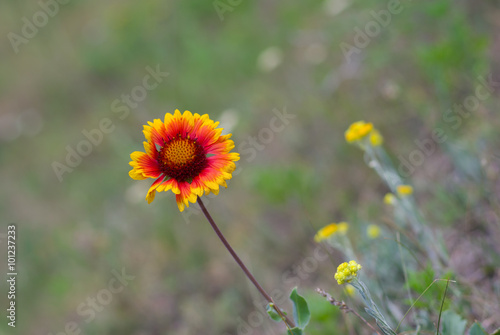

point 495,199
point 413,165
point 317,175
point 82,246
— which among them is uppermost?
point 82,246

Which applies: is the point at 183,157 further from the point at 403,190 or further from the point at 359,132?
the point at 403,190

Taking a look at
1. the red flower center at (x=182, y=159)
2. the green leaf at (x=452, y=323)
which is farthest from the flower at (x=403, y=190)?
Answer: the red flower center at (x=182, y=159)

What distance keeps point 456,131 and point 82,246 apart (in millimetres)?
2384

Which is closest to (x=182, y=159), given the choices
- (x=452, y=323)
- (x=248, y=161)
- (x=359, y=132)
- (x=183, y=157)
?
(x=183, y=157)

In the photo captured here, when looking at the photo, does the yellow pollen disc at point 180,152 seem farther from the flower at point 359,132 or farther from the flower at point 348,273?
the flower at point 359,132

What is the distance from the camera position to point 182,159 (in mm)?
1371

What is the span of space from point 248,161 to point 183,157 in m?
2.66

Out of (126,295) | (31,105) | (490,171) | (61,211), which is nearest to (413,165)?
(490,171)

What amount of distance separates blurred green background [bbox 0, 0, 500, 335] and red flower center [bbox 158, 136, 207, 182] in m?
0.54

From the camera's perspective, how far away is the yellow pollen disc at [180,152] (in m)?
1.37

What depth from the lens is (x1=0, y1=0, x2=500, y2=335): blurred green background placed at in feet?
8.28

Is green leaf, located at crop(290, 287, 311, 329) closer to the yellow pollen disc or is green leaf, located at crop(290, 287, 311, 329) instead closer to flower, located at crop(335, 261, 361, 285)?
flower, located at crop(335, 261, 361, 285)

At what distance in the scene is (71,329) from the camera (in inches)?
130

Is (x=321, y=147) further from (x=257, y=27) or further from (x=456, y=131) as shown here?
(x=257, y=27)
